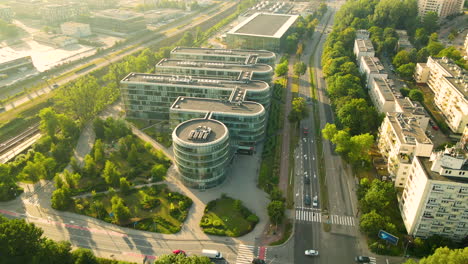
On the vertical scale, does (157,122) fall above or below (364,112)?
below

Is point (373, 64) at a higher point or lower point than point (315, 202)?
higher

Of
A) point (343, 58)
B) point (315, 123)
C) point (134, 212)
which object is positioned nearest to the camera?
point (134, 212)

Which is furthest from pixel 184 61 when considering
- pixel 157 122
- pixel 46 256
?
pixel 46 256

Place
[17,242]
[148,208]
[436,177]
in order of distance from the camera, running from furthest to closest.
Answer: [148,208] → [436,177] → [17,242]

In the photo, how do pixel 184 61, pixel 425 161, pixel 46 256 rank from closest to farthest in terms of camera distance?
pixel 46 256 → pixel 425 161 → pixel 184 61

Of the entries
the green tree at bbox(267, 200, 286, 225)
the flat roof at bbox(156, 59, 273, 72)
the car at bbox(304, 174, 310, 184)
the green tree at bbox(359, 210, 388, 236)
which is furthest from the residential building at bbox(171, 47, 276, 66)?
the green tree at bbox(359, 210, 388, 236)

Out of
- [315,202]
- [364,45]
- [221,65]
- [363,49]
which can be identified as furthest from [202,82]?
[364,45]

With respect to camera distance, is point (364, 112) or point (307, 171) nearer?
point (307, 171)

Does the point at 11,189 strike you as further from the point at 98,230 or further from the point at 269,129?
the point at 269,129

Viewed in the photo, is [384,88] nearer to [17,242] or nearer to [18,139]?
[17,242]
